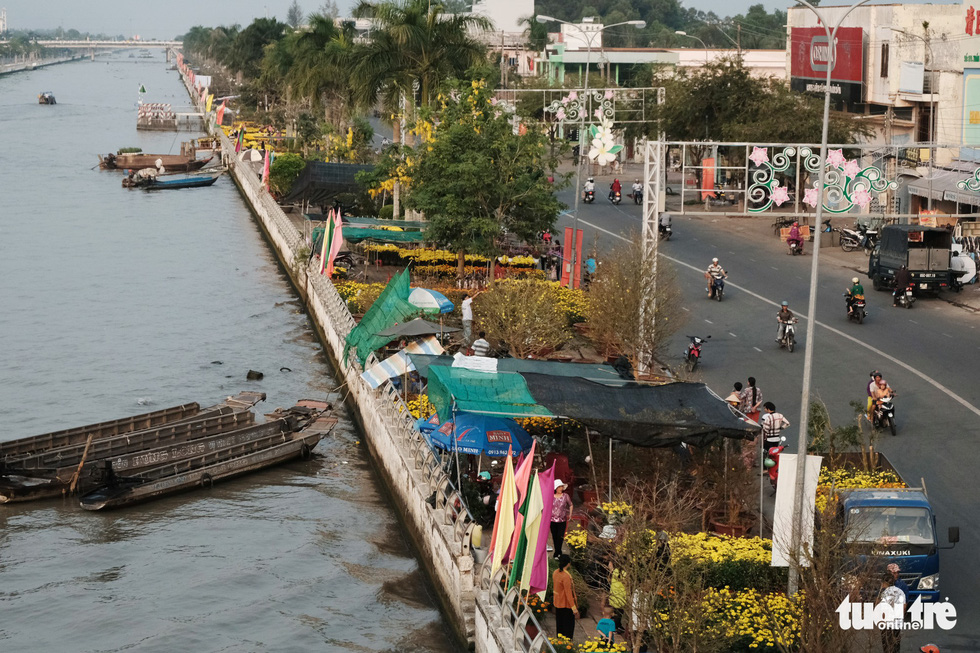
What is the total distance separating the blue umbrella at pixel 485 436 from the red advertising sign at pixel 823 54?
48268 millimetres

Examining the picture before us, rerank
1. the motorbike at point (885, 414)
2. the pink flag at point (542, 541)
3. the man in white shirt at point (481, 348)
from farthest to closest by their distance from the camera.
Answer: the man in white shirt at point (481, 348) < the motorbike at point (885, 414) < the pink flag at point (542, 541)

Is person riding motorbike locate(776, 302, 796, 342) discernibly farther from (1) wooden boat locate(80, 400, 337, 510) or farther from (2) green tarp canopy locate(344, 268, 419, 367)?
(1) wooden boat locate(80, 400, 337, 510)

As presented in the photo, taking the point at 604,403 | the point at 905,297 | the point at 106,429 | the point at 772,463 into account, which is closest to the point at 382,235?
the point at 905,297

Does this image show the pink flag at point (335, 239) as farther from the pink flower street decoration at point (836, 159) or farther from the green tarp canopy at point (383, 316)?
the pink flower street decoration at point (836, 159)

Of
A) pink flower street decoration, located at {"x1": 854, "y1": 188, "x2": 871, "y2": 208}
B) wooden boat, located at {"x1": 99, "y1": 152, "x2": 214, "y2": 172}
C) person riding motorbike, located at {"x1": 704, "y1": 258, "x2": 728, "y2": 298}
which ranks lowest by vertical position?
person riding motorbike, located at {"x1": 704, "y1": 258, "x2": 728, "y2": 298}

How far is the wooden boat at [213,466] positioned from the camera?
27.1 meters

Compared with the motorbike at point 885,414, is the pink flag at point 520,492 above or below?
above

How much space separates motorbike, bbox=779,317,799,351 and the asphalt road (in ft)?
0.68

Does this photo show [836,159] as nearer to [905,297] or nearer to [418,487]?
[905,297]

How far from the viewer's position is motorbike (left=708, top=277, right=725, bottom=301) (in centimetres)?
4241

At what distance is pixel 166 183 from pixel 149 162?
9801mm

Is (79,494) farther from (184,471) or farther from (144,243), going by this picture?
(144,243)

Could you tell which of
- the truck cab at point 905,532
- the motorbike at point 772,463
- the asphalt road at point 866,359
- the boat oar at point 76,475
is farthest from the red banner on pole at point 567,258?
the truck cab at point 905,532

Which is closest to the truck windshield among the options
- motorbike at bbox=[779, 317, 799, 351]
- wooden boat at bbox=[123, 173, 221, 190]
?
motorbike at bbox=[779, 317, 799, 351]
